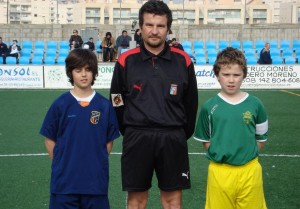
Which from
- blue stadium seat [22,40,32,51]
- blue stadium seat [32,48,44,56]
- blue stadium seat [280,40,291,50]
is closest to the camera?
blue stadium seat [32,48,44,56]

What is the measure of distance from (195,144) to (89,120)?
5749mm

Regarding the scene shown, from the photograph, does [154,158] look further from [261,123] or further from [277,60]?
[277,60]

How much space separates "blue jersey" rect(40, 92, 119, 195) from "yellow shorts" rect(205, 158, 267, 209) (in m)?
0.82

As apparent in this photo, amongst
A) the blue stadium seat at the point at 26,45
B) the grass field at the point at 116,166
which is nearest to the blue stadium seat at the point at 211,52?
the blue stadium seat at the point at 26,45

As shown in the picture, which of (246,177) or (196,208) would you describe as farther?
(196,208)

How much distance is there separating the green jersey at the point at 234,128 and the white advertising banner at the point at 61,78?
15755 millimetres

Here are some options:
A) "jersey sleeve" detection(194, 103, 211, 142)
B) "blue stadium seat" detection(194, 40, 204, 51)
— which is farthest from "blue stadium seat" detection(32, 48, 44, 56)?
"jersey sleeve" detection(194, 103, 211, 142)

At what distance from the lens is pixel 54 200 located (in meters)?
4.15

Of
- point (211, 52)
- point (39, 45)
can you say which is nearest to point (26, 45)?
point (39, 45)

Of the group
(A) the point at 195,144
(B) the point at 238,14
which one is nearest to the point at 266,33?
(A) the point at 195,144

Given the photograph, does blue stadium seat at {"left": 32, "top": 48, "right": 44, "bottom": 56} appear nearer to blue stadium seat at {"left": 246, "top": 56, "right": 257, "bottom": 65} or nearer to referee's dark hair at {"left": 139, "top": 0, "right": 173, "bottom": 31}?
blue stadium seat at {"left": 246, "top": 56, "right": 257, "bottom": 65}

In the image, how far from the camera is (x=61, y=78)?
20062mm

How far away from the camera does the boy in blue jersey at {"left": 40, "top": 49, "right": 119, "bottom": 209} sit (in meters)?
4.12

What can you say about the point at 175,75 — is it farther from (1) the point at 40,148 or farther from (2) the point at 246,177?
(1) the point at 40,148
